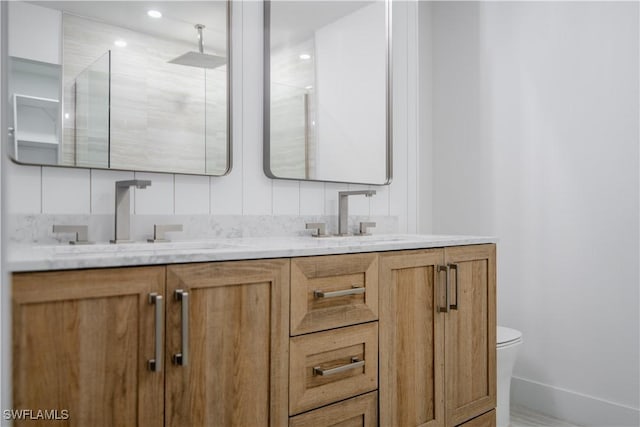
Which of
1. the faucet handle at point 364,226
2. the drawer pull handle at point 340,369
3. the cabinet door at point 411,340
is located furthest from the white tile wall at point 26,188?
the faucet handle at point 364,226

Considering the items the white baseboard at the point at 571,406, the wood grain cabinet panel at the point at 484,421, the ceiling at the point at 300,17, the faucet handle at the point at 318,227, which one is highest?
the ceiling at the point at 300,17

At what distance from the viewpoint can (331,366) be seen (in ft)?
4.33

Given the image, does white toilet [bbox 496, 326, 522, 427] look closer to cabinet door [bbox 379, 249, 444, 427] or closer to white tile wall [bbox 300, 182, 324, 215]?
cabinet door [bbox 379, 249, 444, 427]

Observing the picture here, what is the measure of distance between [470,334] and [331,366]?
66 cm

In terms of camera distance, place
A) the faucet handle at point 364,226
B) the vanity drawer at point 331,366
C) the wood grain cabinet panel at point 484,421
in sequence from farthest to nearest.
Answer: the faucet handle at point 364,226 → the wood grain cabinet panel at point 484,421 → the vanity drawer at point 331,366

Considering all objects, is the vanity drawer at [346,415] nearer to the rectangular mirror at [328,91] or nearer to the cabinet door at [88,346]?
the cabinet door at [88,346]

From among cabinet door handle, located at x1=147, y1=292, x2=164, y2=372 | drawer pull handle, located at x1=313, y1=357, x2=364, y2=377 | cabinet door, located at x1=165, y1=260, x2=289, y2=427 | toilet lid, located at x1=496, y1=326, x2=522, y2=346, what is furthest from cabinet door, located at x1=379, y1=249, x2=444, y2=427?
cabinet door handle, located at x1=147, y1=292, x2=164, y2=372

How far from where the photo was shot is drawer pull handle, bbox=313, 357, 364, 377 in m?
1.28

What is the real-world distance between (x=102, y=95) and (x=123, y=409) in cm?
93

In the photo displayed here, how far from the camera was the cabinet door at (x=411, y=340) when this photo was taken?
1.46 meters

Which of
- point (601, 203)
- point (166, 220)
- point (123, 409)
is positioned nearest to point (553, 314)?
point (601, 203)

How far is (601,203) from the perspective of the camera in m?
2.19

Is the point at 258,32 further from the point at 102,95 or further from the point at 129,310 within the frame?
the point at 129,310
